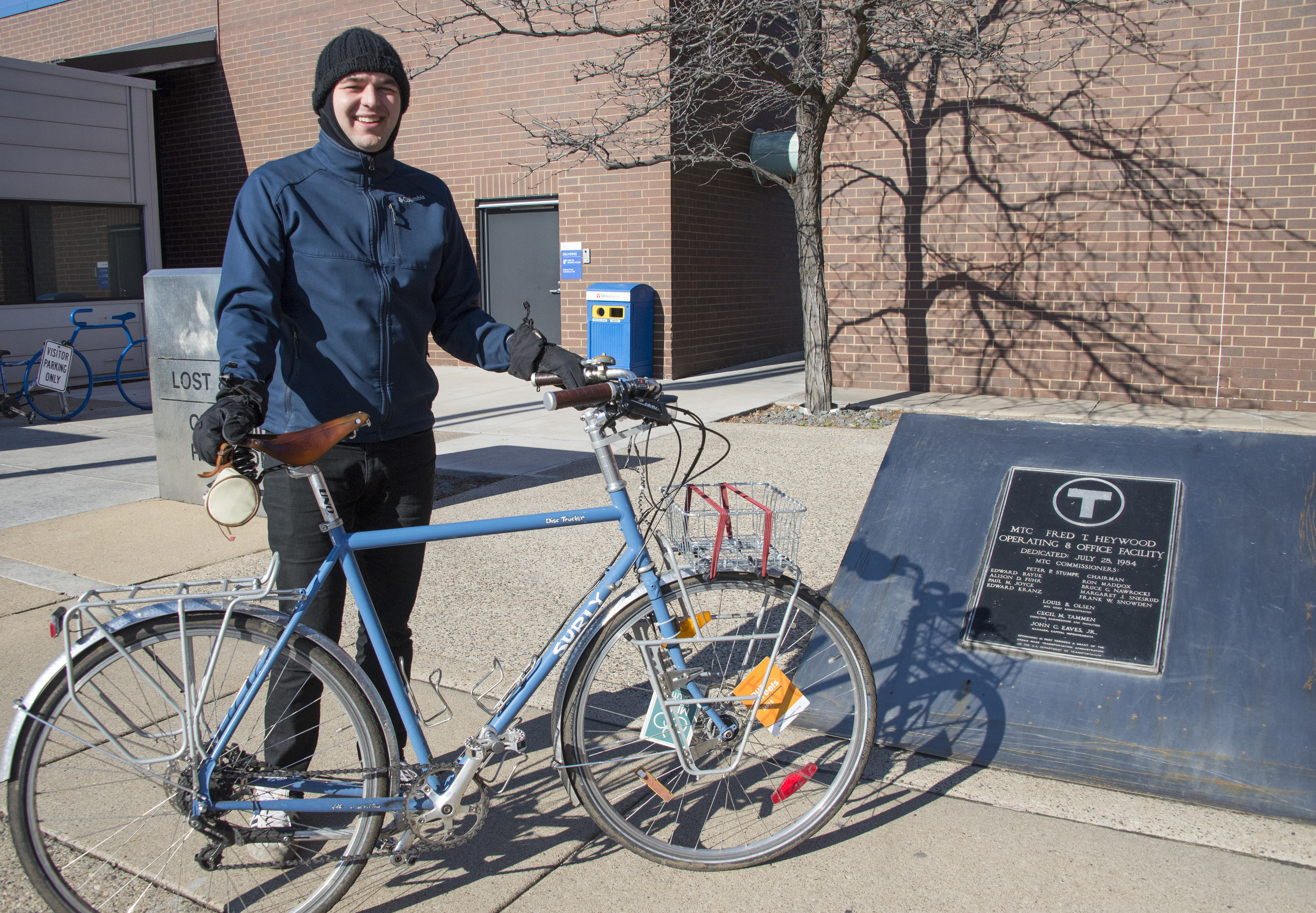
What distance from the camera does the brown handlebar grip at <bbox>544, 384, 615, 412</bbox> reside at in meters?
2.27

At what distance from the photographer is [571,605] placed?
4.57 meters

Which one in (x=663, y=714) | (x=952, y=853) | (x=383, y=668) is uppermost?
(x=383, y=668)

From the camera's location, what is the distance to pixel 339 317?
2490 millimetres

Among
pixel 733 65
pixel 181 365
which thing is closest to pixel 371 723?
pixel 181 365

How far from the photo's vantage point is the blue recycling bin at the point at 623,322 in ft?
38.2

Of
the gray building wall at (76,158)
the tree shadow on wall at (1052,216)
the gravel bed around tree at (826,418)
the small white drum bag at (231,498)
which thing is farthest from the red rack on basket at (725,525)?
the gray building wall at (76,158)

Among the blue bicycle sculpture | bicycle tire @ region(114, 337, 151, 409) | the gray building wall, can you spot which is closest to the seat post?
bicycle tire @ region(114, 337, 151, 409)

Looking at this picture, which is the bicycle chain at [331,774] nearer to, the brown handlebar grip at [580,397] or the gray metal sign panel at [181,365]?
the brown handlebar grip at [580,397]

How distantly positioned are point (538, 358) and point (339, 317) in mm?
518

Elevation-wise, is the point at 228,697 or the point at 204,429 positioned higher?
the point at 204,429

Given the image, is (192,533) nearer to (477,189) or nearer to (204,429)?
(204,429)

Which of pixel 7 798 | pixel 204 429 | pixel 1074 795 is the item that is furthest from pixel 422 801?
pixel 1074 795

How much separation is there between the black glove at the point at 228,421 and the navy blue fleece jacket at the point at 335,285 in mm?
154

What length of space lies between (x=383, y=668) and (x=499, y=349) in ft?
3.02
